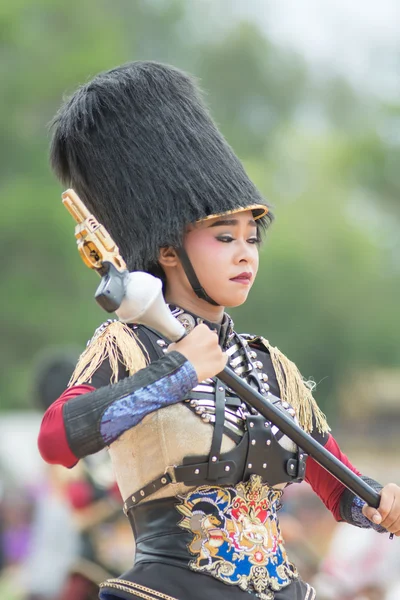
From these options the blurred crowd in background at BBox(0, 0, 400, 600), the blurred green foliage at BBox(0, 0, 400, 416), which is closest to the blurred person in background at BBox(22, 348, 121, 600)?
the blurred crowd in background at BBox(0, 0, 400, 600)

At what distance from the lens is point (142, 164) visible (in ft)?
10.2

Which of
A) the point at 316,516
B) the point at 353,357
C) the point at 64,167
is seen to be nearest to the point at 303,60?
the point at 353,357

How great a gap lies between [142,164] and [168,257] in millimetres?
260

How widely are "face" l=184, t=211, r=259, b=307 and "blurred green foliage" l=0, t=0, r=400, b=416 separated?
1113 cm

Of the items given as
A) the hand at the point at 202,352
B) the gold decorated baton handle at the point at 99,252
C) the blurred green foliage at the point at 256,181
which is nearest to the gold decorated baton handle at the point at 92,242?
the gold decorated baton handle at the point at 99,252

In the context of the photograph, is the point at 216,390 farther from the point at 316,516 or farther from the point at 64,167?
the point at 316,516

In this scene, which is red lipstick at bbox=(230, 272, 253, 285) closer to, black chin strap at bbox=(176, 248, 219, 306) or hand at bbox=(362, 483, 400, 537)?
black chin strap at bbox=(176, 248, 219, 306)

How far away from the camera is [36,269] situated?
16.9 m

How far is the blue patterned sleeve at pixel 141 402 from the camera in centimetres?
261

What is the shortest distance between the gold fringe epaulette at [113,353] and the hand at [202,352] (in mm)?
203

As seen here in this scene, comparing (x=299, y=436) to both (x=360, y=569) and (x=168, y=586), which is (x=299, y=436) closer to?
(x=168, y=586)

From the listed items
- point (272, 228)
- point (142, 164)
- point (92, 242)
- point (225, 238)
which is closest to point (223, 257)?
point (225, 238)

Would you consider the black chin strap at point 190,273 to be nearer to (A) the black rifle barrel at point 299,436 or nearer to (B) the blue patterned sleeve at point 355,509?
(A) the black rifle barrel at point 299,436

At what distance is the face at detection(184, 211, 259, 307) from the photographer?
306cm
